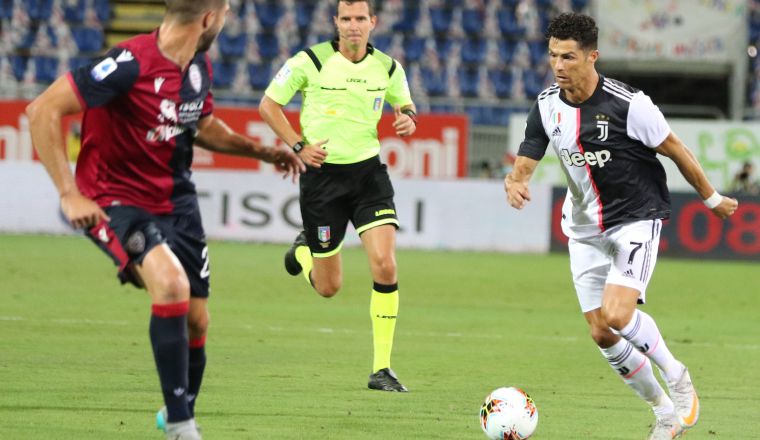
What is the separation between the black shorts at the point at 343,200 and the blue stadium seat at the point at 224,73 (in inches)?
687

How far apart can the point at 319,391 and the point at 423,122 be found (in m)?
15.7

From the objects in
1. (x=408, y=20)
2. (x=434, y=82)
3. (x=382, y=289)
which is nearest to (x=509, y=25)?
(x=408, y=20)

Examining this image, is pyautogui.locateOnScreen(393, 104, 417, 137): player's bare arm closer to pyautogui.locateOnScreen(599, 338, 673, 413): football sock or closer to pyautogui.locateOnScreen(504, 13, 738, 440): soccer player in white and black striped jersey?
pyautogui.locateOnScreen(504, 13, 738, 440): soccer player in white and black striped jersey

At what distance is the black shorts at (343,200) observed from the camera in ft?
29.0

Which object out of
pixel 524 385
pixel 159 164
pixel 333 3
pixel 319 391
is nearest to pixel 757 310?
pixel 524 385

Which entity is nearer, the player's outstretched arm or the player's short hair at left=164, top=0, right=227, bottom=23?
the player's short hair at left=164, top=0, right=227, bottom=23

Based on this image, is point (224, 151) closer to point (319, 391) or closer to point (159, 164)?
point (159, 164)

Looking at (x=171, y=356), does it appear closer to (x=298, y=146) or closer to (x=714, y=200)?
(x=714, y=200)

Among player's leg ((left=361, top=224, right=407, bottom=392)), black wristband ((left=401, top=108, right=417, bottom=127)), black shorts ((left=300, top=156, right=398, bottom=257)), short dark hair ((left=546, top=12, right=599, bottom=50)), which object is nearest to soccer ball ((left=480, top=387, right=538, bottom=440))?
short dark hair ((left=546, top=12, right=599, bottom=50))

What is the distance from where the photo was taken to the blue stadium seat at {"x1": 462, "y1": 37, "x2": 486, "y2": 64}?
27.8 m

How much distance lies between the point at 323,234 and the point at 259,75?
17.8 metres

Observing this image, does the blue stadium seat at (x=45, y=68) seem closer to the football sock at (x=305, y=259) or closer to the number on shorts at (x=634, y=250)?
the football sock at (x=305, y=259)

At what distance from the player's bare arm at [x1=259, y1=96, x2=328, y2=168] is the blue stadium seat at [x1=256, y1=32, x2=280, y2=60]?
1819cm

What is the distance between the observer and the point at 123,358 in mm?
9227
